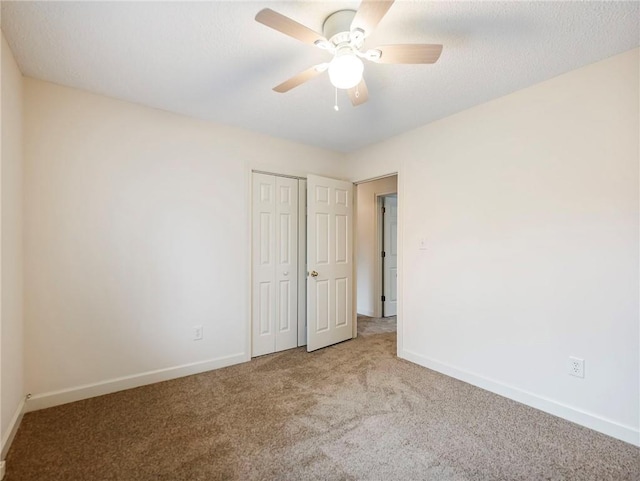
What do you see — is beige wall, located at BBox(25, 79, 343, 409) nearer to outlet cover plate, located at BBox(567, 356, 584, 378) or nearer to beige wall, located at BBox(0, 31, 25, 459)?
beige wall, located at BBox(0, 31, 25, 459)

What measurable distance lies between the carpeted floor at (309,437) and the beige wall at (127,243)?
33 cm

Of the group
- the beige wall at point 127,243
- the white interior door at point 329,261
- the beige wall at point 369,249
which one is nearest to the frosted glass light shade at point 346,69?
the beige wall at point 127,243

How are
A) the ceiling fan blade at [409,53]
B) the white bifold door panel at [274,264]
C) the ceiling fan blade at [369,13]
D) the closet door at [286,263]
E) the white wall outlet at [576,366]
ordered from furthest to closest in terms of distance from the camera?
1. the closet door at [286,263]
2. the white bifold door panel at [274,264]
3. the white wall outlet at [576,366]
4. the ceiling fan blade at [409,53]
5. the ceiling fan blade at [369,13]

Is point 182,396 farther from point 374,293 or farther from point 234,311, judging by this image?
point 374,293

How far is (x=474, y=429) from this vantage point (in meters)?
2.03

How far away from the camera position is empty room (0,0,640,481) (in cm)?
170

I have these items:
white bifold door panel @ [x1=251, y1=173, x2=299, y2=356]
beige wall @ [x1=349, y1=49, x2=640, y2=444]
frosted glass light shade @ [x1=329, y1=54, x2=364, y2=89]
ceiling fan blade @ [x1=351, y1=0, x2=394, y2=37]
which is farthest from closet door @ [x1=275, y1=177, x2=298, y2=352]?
ceiling fan blade @ [x1=351, y1=0, x2=394, y2=37]

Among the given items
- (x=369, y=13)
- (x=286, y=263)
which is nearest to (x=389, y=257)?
(x=286, y=263)

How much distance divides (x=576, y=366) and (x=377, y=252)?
3185 millimetres

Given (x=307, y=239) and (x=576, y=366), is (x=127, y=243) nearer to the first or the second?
(x=307, y=239)

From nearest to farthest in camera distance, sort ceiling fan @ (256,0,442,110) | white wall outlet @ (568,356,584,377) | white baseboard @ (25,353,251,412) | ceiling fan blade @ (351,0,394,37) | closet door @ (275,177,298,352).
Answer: ceiling fan blade @ (351,0,394,37), ceiling fan @ (256,0,442,110), white wall outlet @ (568,356,584,377), white baseboard @ (25,353,251,412), closet door @ (275,177,298,352)

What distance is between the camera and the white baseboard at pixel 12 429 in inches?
69.4

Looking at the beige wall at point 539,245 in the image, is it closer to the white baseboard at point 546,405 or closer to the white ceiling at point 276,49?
the white baseboard at point 546,405

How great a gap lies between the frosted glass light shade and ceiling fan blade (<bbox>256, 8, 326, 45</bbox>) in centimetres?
14
